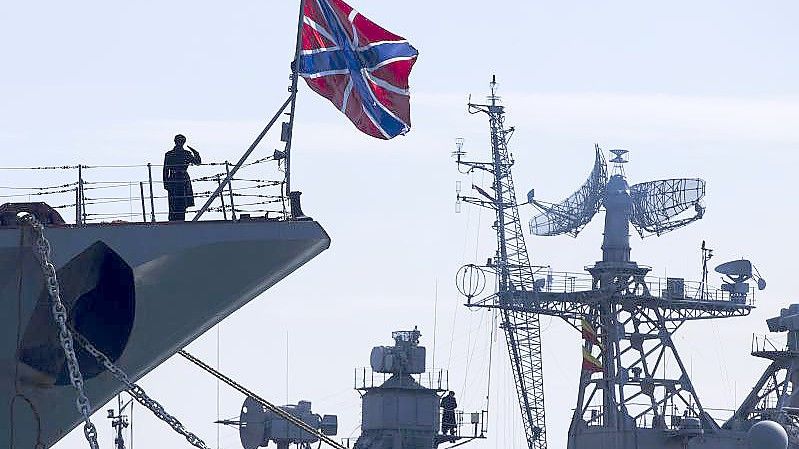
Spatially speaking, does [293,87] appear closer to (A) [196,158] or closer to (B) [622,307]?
(A) [196,158]

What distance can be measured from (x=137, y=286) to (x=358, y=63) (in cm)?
317

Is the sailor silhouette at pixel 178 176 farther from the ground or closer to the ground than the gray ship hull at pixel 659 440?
farther from the ground

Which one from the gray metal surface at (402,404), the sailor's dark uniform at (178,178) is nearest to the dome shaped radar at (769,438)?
the gray metal surface at (402,404)

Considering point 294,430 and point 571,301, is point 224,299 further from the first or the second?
point 571,301

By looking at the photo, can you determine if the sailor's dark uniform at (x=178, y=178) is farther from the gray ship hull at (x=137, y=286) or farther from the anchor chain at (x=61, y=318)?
the anchor chain at (x=61, y=318)

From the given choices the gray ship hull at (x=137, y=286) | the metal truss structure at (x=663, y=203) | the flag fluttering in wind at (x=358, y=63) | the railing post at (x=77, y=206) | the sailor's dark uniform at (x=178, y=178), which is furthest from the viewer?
the metal truss structure at (x=663, y=203)

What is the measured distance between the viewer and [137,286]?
19.4 metres

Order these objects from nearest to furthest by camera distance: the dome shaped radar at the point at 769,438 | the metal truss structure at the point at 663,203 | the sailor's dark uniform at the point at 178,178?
the sailor's dark uniform at the point at 178,178, the dome shaped radar at the point at 769,438, the metal truss structure at the point at 663,203

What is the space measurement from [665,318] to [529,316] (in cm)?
971

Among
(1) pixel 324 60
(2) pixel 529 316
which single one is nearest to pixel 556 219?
(2) pixel 529 316

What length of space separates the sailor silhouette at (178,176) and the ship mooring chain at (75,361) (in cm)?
158

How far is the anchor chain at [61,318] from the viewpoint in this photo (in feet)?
59.4

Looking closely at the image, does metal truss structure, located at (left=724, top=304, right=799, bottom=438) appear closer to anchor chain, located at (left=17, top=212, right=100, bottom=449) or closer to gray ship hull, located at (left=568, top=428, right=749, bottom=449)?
gray ship hull, located at (left=568, top=428, right=749, bottom=449)

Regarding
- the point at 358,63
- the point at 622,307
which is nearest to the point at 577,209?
the point at 622,307
